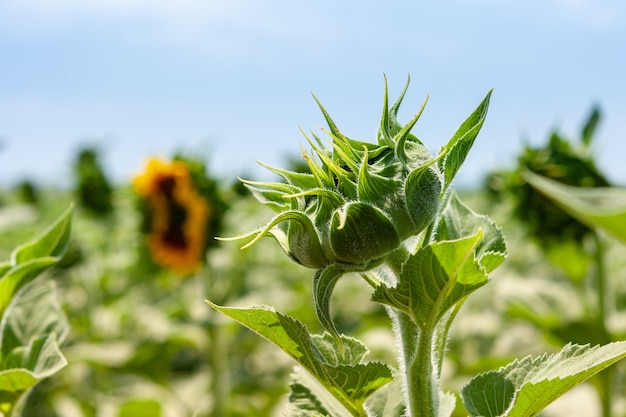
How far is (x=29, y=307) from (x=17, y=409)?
184 mm

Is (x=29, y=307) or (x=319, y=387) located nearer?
(x=319, y=387)

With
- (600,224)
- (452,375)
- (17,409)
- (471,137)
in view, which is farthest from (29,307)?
(452,375)

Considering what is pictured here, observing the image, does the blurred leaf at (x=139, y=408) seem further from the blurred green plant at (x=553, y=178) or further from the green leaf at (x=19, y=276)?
the green leaf at (x=19, y=276)

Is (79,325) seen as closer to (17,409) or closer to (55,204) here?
(17,409)

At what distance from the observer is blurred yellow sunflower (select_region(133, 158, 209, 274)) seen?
11.3ft

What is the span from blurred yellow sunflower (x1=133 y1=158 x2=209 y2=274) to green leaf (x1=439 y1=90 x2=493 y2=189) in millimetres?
2700

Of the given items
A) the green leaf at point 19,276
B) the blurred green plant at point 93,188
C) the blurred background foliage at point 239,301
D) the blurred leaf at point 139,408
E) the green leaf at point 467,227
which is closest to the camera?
the green leaf at point 467,227

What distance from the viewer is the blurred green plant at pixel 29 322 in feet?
3.31

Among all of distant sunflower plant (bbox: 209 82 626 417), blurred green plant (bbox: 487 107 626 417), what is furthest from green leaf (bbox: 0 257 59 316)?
blurred green plant (bbox: 487 107 626 417)

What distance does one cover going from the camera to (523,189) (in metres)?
2.44

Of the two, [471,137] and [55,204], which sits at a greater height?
[471,137]

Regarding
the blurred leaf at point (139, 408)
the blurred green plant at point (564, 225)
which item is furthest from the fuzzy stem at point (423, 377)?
the blurred leaf at point (139, 408)

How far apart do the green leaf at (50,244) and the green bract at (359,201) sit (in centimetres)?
43

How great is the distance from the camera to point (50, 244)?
111 centimetres
